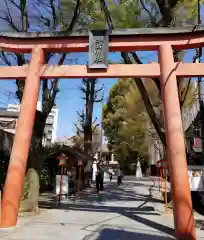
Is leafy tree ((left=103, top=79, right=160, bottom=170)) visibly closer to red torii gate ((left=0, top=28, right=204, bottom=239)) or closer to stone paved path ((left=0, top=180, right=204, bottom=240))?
stone paved path ((left=0, top=180, right=204, bottom=240))

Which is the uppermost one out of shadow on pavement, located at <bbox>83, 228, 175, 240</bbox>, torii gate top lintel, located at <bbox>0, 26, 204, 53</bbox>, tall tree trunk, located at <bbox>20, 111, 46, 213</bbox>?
torii gate top lintel, located at <bbox>0, 26, 204, 53</bbox>

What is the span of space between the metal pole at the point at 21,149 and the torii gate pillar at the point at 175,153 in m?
3.76

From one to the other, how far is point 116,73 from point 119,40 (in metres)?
1.14

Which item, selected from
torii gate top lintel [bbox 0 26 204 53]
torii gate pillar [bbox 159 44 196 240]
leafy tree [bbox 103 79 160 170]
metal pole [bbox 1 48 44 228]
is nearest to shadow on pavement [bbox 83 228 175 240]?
torii gate pillar [bbox 159 44 196 240]

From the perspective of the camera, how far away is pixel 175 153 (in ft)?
25.1

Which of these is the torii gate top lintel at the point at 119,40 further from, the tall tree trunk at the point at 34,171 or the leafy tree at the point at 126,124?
the leafy tree at the point at 126,124

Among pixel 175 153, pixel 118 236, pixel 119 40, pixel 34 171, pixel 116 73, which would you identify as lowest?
pixel 118 236

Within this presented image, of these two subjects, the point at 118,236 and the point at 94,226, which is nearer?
the point at 118,236

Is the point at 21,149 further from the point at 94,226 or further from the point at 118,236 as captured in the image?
the point at 118,236

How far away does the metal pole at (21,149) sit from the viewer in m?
7.72

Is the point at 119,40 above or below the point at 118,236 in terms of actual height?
above

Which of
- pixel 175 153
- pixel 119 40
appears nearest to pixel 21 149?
pixel 175 153

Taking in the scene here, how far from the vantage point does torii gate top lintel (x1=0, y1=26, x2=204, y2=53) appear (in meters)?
8.70

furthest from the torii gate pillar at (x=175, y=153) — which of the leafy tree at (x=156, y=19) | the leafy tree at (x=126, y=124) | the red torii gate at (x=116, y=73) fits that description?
the leafy tree at (x=126, y=124)
